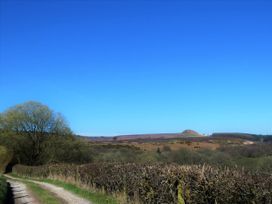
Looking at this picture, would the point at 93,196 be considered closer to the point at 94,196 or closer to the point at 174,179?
the point at 94,196

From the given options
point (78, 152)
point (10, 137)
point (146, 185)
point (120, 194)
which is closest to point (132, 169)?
point (120, 194)

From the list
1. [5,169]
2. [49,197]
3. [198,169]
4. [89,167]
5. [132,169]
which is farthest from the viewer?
[5,169]

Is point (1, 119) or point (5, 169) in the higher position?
point (1, 119)

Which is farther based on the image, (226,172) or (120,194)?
(120,194)

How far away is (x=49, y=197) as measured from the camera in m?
22.0

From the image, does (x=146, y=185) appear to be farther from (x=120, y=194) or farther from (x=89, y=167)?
(x=89, y=167)

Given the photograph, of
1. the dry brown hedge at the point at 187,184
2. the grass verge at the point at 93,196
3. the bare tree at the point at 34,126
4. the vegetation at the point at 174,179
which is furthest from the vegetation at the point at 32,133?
the dry brown hedge at the point at 187,184

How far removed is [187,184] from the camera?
1277cm

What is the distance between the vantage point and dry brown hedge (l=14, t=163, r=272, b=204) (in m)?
10.1

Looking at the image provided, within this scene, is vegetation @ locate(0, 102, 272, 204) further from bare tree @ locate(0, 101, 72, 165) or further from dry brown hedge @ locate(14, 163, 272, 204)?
bare tree @ locate(0, 101, 72, 165)

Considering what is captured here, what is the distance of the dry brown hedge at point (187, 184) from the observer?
10.1 m

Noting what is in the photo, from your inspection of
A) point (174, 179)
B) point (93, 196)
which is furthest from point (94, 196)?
point (174, 179)

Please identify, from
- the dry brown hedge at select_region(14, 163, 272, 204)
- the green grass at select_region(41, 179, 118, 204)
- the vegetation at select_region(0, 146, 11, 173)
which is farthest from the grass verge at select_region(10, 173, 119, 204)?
the vegetation at select_region(0, 146, 11, 173)

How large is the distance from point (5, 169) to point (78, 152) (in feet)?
34.7
